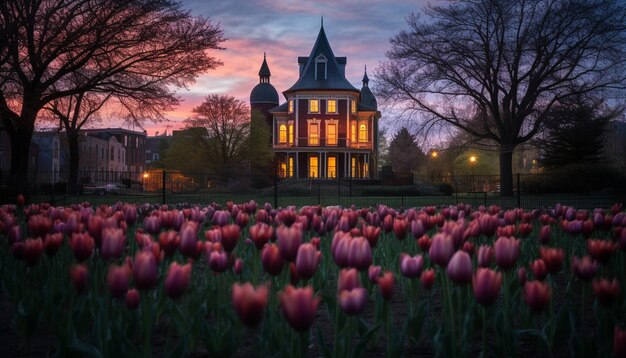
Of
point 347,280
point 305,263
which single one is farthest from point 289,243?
point 347,280

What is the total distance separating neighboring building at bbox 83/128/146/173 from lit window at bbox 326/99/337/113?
5165 cm

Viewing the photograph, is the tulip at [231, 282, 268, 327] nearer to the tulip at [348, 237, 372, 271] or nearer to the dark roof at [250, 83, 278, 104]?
the tulip at [348, 237, 372, 271]

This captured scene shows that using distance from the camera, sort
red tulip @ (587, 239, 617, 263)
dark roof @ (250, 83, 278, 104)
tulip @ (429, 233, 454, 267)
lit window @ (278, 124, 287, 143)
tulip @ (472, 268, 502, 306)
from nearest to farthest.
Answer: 1. tulip @ (472, 268, 502, 306)
2. tulip @ (429, 233, 454, 267)
3. red tulip @ (587, 239, 617, 263)
4. lit window @ (278, 124, 287, 143)
5. dark roof @ (250, 83, 278, 104)

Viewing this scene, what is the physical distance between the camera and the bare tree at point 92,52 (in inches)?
745

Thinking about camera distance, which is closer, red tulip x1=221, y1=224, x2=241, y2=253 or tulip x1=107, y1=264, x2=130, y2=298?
tulip x1=107, y1=264, x2=130, y2=298

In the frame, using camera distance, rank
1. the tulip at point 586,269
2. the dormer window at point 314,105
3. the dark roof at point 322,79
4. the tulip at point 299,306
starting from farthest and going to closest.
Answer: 1. the dark roof at point 322,79
2. the dormer window at point 314,105
3. the tulip at point 586,269
4. the tulip at point 299,306

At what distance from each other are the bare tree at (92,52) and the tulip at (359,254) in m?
18.2

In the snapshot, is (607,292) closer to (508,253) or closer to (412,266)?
(508,253)

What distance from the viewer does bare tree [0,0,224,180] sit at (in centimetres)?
1892

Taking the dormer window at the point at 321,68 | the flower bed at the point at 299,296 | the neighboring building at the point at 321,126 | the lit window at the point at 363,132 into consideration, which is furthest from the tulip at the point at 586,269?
the lit window at the point at 363,132

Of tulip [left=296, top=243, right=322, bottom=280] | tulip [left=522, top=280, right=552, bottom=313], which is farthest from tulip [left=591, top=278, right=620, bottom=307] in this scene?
tulip [left=296, top=243, right=322, bottom=280]

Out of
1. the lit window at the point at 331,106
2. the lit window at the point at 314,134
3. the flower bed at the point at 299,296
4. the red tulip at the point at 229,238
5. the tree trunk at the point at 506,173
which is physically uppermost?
the lit window at the point at 331,106

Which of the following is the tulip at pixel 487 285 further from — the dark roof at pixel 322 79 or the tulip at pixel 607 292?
the dark roof at pixel 322 79

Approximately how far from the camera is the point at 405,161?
9062cm
